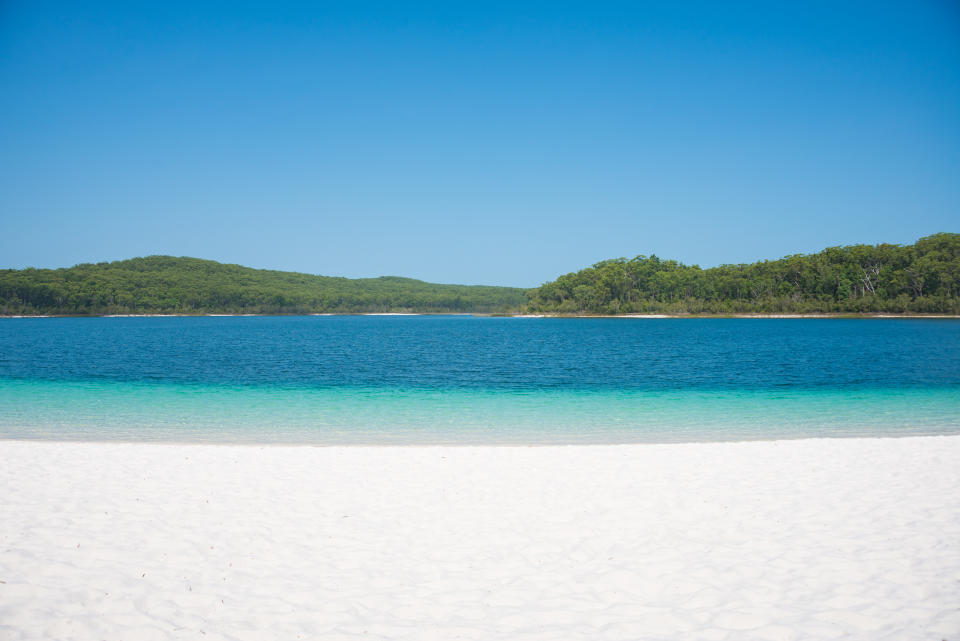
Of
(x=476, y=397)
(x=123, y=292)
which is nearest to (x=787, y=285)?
(x=476, y=397)

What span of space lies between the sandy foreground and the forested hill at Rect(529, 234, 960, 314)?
140m

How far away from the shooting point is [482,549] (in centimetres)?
577

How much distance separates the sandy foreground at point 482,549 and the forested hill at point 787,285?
460ft

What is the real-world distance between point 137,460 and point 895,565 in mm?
10234

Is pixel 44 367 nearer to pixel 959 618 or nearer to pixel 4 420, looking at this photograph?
pixel 4 420

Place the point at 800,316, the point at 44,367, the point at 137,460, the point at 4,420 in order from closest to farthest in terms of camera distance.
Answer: the point at 137,460 → the point at 4,420 → the point at 44,367 → the point at 800,316

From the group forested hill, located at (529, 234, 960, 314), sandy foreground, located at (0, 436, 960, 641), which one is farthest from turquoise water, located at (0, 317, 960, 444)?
forested hill, located at (529, 234, 960, 314)

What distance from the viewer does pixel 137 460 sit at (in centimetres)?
962

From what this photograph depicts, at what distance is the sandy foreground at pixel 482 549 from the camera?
4.32 m

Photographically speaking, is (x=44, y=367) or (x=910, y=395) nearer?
(x=910, y=395)

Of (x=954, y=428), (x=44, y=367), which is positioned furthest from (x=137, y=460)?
(x=44, y=367)

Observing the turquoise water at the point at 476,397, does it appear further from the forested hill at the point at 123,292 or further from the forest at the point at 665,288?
the forested hill at the point at 123,292

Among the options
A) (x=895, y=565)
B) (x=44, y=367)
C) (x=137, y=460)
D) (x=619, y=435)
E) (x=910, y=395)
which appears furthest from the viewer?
(x=44, y=367)

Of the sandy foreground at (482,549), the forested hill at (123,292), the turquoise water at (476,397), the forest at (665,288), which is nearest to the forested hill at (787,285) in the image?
the forest at (665,288)
